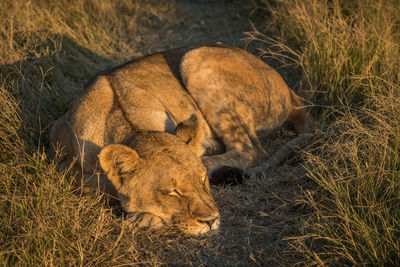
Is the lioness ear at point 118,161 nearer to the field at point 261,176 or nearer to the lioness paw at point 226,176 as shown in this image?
the field at point 261,176

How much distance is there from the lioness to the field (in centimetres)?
21

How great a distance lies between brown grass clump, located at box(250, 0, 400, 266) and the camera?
248cm

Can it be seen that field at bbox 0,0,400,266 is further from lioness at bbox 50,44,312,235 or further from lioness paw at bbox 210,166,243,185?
lioness at bbox 50,44,312,235

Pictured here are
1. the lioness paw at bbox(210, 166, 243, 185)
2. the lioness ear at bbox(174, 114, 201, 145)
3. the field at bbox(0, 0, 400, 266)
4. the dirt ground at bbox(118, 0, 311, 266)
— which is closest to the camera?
the field at bbox(0, 0, 400, 266)

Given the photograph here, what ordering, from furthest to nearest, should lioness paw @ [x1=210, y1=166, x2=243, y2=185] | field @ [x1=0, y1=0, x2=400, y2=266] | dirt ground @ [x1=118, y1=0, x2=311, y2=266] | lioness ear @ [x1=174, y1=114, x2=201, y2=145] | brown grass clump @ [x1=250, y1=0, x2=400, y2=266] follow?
lioness paw @ [x1=210, y1=166, x2=243, y2=185], lioness ear @ [x1=174, y1=114, x2=201, y2=145], dirt ground @ [x1=118, y1=0, x2=311, y2=266], field @ [x1=0, y1=0, x2=400, y2=266], brown grass clump @ [x1=250, y1=0, x2=400, y2=266]

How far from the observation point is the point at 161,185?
2.85 m

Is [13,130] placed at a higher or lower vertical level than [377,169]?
higher

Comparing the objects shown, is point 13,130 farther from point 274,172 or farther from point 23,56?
point 274,172

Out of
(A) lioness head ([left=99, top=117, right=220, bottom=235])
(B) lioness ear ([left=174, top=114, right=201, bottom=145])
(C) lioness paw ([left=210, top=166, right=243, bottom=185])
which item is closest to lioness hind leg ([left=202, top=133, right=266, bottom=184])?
(C) lioness paw ([left=210, top=166, right=243, bottom=185])

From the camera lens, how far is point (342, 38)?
453 cm

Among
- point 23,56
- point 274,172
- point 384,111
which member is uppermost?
point 23,56

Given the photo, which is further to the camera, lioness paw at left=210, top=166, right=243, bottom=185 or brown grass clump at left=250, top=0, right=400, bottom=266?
lioness paw at left=210, top=166, right=243, bottom=185

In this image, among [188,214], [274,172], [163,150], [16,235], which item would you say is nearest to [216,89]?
[274,172]

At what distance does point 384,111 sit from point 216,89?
1597 millimetres
